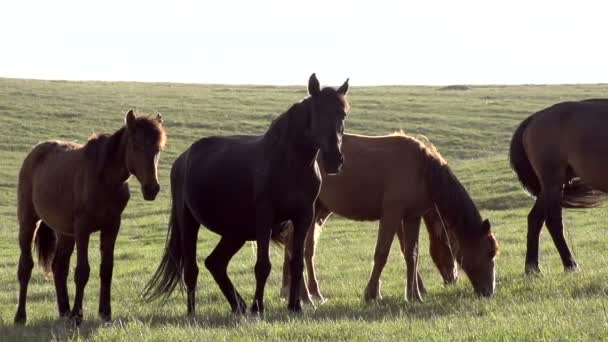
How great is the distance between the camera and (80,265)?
959 centimetres

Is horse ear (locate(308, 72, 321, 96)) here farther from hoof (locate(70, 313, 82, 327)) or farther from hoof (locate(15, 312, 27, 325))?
hoof (locate(15, 312, 27, 325))

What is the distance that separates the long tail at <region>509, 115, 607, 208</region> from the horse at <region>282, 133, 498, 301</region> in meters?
1.66

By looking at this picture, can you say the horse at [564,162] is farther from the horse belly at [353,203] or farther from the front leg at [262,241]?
the front leg at [262,241]

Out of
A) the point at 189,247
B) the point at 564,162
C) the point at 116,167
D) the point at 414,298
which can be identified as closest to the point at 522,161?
the point at 564,162

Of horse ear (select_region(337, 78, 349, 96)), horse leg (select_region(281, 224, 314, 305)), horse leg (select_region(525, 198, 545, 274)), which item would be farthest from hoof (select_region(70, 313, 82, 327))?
horse leg (select_region(525, 198, 545, 274))

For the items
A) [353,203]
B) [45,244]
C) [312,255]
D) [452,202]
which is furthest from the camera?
[312,255]

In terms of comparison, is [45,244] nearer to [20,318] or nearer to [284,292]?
[20,318]

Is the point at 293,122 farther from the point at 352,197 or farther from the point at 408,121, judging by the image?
the point at 408,121

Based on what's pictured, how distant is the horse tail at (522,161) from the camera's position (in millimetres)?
12727

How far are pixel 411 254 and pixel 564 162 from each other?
8.25 feet

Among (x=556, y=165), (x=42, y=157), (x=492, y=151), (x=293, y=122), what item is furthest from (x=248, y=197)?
(x=492, y=151)

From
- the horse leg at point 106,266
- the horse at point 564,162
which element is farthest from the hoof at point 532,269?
the horse leg at point 106,266

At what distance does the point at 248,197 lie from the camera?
9617 millimetres

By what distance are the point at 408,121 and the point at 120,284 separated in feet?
120
